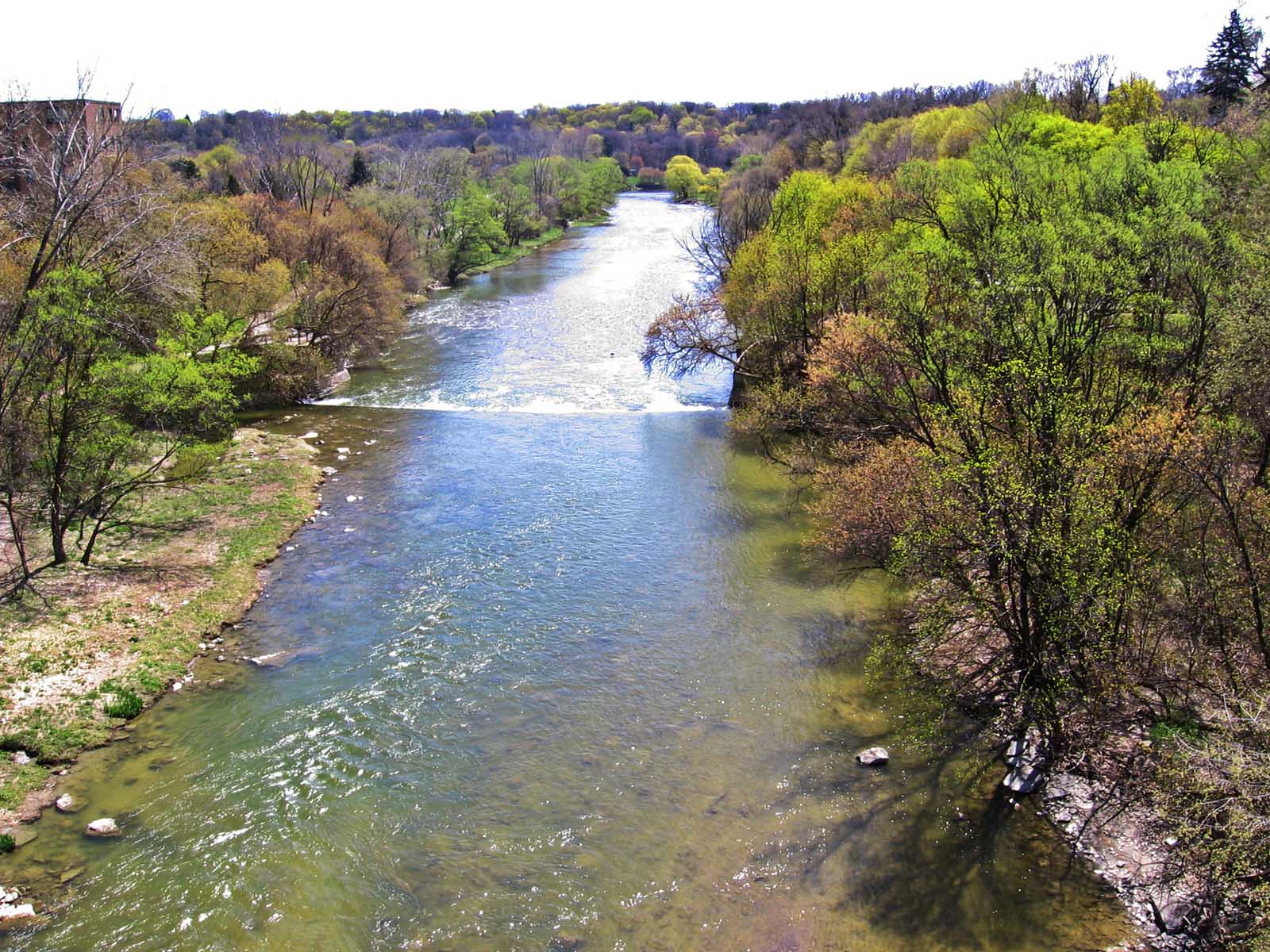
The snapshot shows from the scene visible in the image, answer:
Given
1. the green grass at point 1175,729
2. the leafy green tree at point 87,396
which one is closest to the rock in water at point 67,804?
the leafy green tree at point 87,396

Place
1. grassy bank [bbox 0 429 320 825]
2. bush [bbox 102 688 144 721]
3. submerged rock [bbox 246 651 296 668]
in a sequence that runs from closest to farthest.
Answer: grassy bank [bbox 0 429 320 825]
bush [bbox 102 688 144 721]
submerged rock [bbox 246 651 296 668]

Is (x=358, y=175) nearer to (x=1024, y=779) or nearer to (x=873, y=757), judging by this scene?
(x=873, y=757)

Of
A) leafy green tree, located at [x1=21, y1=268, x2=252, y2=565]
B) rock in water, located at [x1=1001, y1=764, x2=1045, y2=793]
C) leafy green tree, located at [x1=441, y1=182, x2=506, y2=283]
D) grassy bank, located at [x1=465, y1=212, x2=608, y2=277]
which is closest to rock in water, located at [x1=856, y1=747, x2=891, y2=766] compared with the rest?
rock in water, located at [x1=1001, y1=764, x2=1045, y2=793]

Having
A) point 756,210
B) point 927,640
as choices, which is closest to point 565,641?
point 927,640

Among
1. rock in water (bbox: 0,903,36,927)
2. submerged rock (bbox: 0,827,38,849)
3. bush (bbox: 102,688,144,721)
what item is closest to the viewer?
rock in water (bbox: 0,903,36,927)

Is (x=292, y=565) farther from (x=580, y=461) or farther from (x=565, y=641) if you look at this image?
(x=580, y=461)

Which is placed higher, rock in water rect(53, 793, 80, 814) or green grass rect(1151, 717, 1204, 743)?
green grass rect(1151, 717, 1204, 743)

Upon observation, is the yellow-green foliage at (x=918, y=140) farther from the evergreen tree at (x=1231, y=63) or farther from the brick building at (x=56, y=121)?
the brick building at (x=56, y=121)

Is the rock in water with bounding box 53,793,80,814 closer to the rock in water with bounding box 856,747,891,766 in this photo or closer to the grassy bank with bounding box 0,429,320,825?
the grassy bank with bounding box 0,429,320,825

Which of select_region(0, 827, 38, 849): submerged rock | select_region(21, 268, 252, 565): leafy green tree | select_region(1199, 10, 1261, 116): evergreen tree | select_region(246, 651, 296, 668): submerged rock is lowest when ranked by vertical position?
select_region(0, 827, 38, 849): submerged rock
